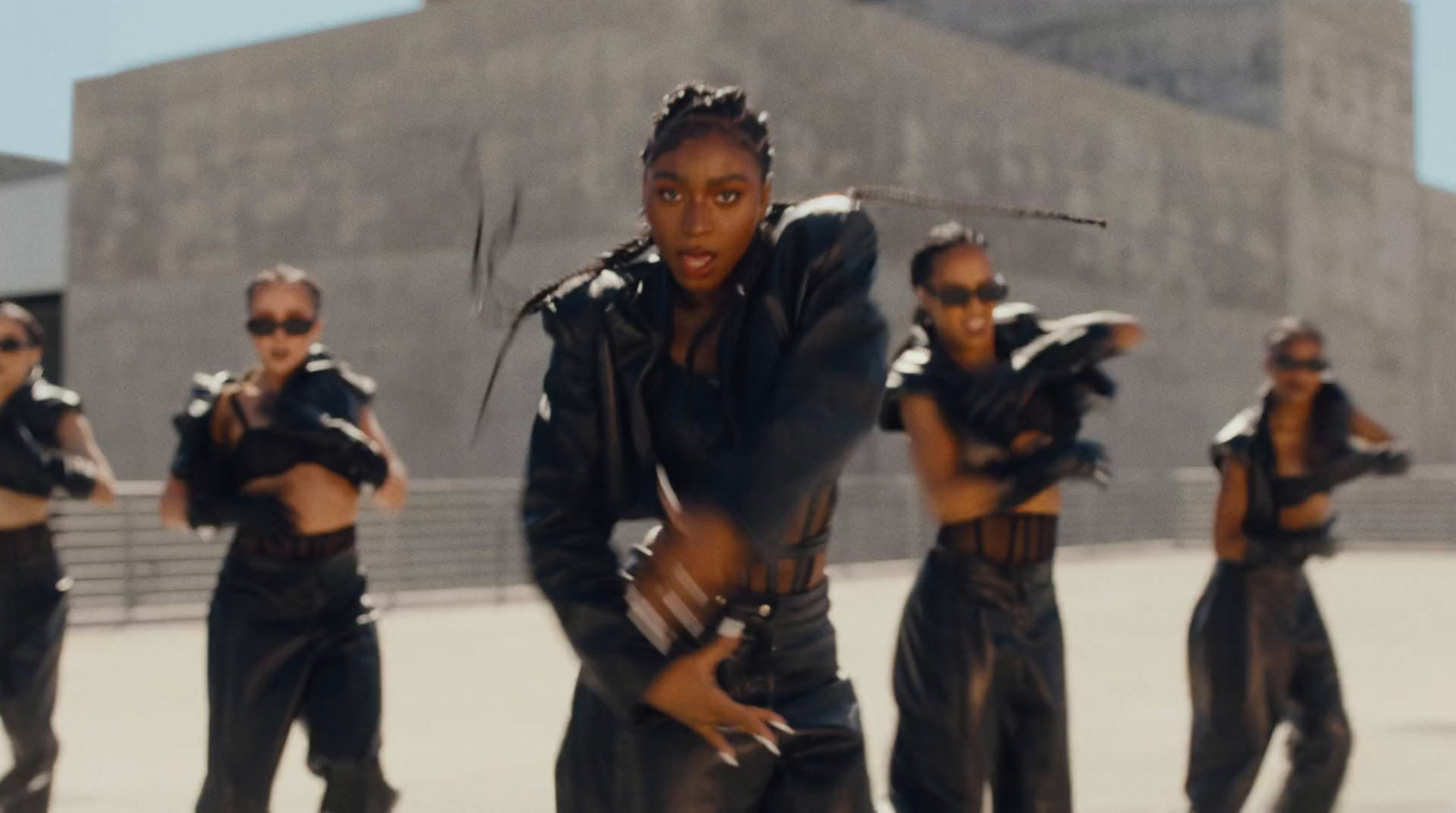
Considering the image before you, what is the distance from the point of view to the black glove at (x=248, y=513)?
5.10 metres

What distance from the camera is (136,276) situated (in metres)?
29.2

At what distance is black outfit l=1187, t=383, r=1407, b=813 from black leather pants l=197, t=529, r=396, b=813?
2.57 m

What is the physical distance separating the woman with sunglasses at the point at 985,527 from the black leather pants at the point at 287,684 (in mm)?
1484

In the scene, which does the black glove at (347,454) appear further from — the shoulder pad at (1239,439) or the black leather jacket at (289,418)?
the shoulder pad at (1239,439)

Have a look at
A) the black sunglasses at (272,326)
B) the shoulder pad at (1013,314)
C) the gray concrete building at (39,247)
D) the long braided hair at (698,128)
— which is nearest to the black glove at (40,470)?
the black sunglasses at (272,326)

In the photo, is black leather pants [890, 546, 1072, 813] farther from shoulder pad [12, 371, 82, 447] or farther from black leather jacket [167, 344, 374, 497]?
shoulder pad [12, 371, 82, 447]

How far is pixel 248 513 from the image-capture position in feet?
16.8

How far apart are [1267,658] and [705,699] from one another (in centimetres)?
371

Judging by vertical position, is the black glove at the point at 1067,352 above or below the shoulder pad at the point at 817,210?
below

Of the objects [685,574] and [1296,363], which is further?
[1296,363]

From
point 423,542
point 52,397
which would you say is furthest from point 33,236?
point 52,397

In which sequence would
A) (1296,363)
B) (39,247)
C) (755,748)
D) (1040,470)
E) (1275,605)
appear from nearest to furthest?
(755,748), (1040,470), (1275,605), (1296,363), (39,247)

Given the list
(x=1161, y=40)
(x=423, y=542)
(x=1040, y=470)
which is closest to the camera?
(x=1040, y=470)

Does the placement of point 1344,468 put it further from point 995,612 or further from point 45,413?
point 45,413
